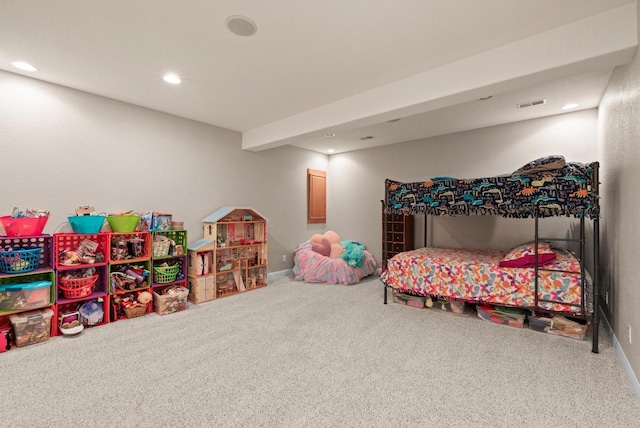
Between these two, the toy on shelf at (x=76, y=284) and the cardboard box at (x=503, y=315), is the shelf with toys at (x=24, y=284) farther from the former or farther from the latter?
the cardboard box at (x=503, y=315)

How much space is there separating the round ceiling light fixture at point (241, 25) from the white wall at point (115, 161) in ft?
7.39

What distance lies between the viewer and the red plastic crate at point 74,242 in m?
2.95

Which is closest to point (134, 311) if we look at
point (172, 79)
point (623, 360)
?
point (172, 79)

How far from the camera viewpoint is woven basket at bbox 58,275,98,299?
298cm

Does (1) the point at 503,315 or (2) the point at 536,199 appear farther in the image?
(1) the point at 503,315

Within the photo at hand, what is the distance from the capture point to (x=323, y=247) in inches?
215

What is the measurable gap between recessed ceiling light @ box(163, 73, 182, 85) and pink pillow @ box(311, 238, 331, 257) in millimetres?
3415

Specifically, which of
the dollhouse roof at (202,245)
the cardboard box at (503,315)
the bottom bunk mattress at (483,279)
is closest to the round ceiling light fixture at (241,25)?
the dollhouse roof at (202,245)

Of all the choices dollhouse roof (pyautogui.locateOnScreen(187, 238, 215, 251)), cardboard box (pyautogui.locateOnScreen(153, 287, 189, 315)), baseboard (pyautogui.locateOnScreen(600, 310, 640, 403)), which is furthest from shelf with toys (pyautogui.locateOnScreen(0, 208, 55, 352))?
baseboard (pyautogui.locateOnScreen(600, 310, 640, 403))

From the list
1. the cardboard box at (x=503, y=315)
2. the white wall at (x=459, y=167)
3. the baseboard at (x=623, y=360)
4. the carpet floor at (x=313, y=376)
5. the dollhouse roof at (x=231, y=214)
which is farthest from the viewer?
the dollhouse roof at (x=231, y=214)

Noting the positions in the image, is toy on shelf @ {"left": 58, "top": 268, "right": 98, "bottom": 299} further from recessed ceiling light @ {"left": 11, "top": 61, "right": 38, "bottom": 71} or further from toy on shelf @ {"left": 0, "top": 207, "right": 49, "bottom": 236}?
recessed ceiling light @ {"left": 11, "top": 61, "right": 38, "bottom": 71}

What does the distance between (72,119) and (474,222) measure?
214 inches

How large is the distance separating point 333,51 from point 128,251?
3.15m

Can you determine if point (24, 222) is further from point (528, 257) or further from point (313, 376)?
point (528, 257)
